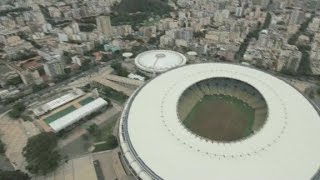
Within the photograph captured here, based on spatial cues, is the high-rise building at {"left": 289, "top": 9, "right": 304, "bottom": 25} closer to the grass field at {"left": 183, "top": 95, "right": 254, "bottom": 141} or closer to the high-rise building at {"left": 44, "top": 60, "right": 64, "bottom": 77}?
the grass field at {"left": 183, "top": 95, "right": 254, "bottom": 141}

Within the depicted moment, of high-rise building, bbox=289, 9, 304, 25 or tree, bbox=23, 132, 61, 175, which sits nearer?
tree, bbox=23, 132, 61, 175

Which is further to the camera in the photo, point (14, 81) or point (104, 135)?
point (14, 81)

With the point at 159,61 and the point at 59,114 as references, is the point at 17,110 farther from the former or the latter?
the point at 159,61

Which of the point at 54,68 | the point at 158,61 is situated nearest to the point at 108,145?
the point at 158,61

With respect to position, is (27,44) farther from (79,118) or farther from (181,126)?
(181,126)

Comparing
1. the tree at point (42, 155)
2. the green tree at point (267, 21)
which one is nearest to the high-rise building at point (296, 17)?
the green tree at point (267, 21)

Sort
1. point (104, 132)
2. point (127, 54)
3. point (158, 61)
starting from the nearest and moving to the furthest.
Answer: point (104, 132) → point (158, 61) → point (127, 54)

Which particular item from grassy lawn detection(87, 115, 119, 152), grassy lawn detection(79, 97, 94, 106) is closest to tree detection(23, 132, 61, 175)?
grassy lawn detection(87, 115, 119, 152)
